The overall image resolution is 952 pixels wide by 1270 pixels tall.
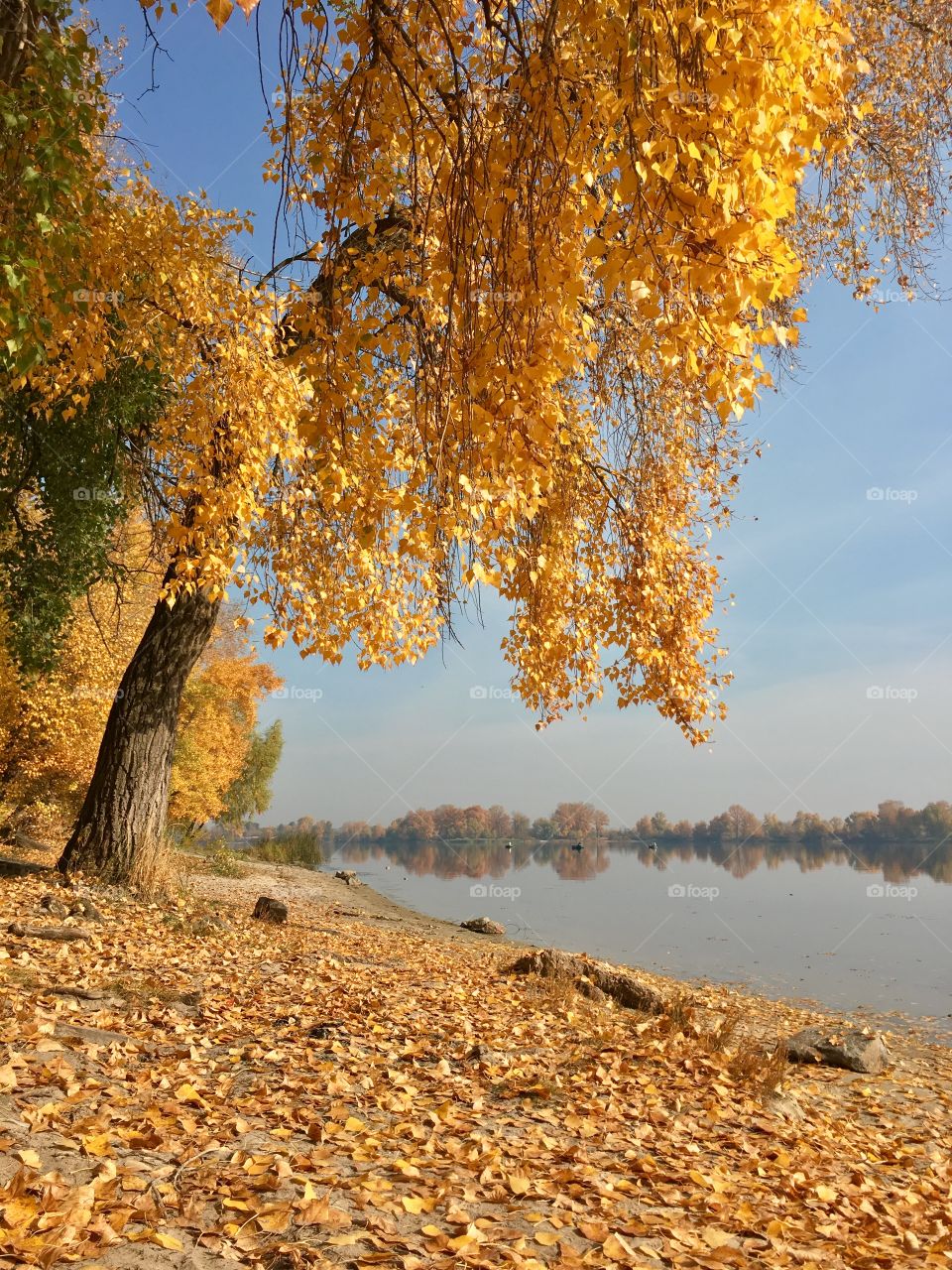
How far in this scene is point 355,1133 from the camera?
382 centimetres

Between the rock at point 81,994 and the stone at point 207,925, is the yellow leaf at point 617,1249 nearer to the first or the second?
the rock at point 81,994

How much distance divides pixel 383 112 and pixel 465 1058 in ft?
17.5

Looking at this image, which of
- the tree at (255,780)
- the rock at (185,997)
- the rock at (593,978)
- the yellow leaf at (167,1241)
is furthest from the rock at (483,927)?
the tree at (255,780)

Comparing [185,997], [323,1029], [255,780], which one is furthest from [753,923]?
[255,780]

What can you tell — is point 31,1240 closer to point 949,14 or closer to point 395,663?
point 395,663

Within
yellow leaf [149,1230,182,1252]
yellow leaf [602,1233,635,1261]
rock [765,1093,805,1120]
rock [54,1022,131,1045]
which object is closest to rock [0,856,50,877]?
rock [54,1022,131,1045]

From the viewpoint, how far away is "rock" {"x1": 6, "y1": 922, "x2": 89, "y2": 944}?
6.86 metres

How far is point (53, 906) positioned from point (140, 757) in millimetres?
1957

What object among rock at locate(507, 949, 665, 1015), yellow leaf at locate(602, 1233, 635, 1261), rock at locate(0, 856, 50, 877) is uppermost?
rock at locate(0, 856, 50, 877)

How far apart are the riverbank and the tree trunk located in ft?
5.46

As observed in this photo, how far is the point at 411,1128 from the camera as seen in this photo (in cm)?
394

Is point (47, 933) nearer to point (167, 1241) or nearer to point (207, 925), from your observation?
point (207, 925)

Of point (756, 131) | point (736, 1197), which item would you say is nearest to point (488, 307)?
point (756, 131)

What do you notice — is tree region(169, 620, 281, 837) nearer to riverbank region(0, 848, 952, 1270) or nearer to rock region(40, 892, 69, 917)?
rock region(40, 892, 69, 917)
